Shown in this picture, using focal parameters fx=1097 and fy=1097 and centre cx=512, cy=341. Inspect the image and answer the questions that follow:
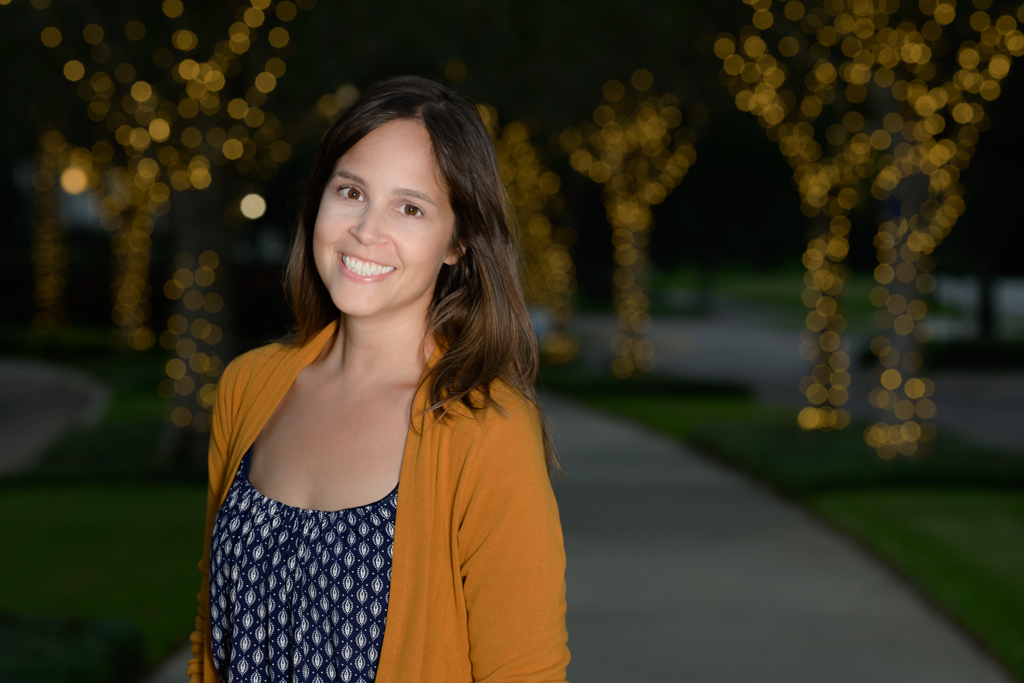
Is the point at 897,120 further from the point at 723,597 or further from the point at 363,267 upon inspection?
the point at 363,267

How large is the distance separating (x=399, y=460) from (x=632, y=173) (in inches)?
667

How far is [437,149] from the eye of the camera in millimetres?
2014

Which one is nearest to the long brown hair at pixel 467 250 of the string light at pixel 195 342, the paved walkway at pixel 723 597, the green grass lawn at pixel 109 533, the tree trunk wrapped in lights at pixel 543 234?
the paved walkway at pixel 723 597

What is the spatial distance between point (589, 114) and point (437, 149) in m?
17.4

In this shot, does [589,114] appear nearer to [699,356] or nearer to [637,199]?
[637,199]

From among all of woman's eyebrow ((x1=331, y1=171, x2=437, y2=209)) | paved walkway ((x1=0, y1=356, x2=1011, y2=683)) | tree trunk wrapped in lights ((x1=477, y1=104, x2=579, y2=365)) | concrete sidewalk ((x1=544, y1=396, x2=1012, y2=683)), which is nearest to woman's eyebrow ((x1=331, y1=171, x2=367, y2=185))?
woman's eyebrow ((x1=331, y1=171, x2=437, y2=209))

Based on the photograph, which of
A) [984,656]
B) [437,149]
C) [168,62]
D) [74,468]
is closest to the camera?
[437,149]

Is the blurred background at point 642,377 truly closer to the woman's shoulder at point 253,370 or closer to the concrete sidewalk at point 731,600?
the concrete sidewalk at point 731,600

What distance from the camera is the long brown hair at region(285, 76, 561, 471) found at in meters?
2.02

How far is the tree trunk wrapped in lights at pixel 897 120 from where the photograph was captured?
10.0 metres

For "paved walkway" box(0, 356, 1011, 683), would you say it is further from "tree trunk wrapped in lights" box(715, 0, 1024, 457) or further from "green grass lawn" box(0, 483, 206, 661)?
"tree trunk wrapped in lights" box(715, 0, 1024, 457)

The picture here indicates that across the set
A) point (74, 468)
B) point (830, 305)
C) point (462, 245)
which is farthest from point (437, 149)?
point (830, 305)

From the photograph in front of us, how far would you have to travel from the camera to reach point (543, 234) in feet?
77.0

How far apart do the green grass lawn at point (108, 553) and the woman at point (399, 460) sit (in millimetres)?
3331
